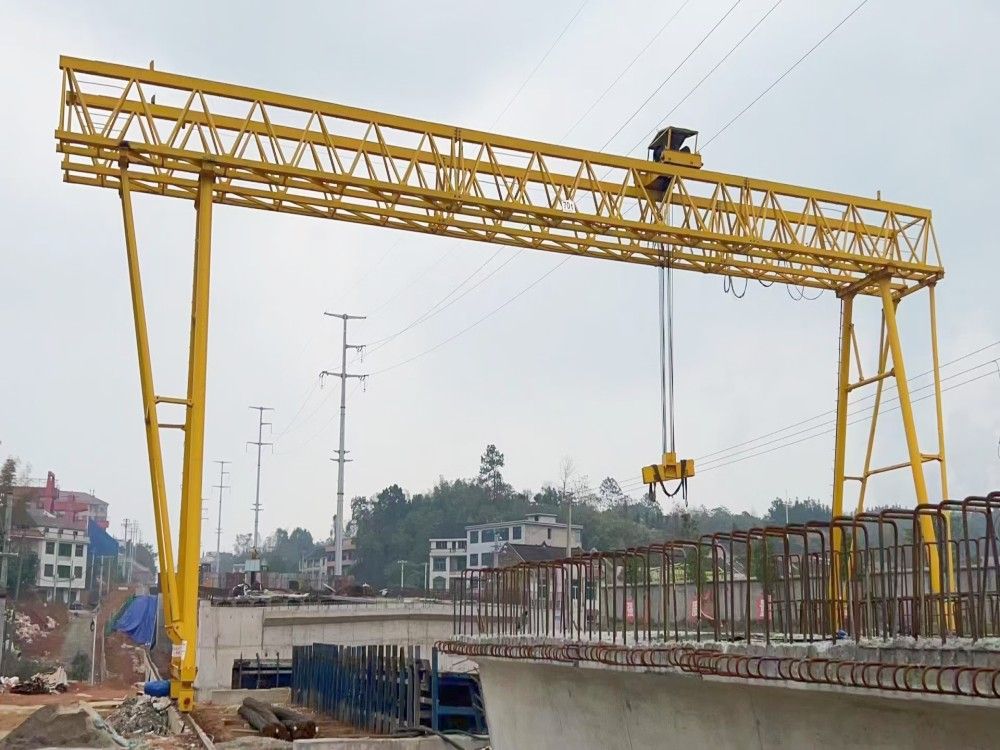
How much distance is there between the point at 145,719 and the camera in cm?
2017

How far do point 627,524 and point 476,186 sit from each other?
215 feet

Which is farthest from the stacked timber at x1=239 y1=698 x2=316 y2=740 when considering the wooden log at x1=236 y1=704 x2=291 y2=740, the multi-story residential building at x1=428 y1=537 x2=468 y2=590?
the multi-story residential building at x1=428 y1=537 x2=468 y2=590

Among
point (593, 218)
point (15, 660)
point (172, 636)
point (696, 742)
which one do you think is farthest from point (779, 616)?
point (15, 660)

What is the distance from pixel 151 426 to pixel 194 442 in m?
0.75

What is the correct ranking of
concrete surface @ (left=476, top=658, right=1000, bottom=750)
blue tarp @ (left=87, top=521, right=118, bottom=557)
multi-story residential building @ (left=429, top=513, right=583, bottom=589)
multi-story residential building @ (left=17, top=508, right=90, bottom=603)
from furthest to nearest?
blue tarp @ (left=87, top=521, right=118, bottom=557) → multi-story residential building @ (left=17, top=508, right=90, bottom=603) → multi-story residential building @ (left=429, top=513, right=583, bottom=589) → concrete surface @ (left=476, top=658, right=1000, bottom=750)

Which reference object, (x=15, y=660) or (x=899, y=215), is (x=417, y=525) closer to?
(x=15, y=660)

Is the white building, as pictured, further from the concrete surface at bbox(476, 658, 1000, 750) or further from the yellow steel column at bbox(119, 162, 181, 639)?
the concrete surface at bbox(476, 658, 1000, 750)

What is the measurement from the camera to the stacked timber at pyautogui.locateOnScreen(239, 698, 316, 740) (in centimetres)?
1970

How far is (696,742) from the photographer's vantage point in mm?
8383

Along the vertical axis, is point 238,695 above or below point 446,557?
below

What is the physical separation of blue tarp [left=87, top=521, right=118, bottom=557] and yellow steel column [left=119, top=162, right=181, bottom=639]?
89.4 meters

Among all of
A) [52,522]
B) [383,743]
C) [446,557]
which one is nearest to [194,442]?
[383,743]

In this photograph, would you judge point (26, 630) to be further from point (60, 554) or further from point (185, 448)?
point (185, 448)

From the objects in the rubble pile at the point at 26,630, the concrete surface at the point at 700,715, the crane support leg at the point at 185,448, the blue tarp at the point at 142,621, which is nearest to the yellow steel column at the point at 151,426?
the crane support leg at the point at 185,448
